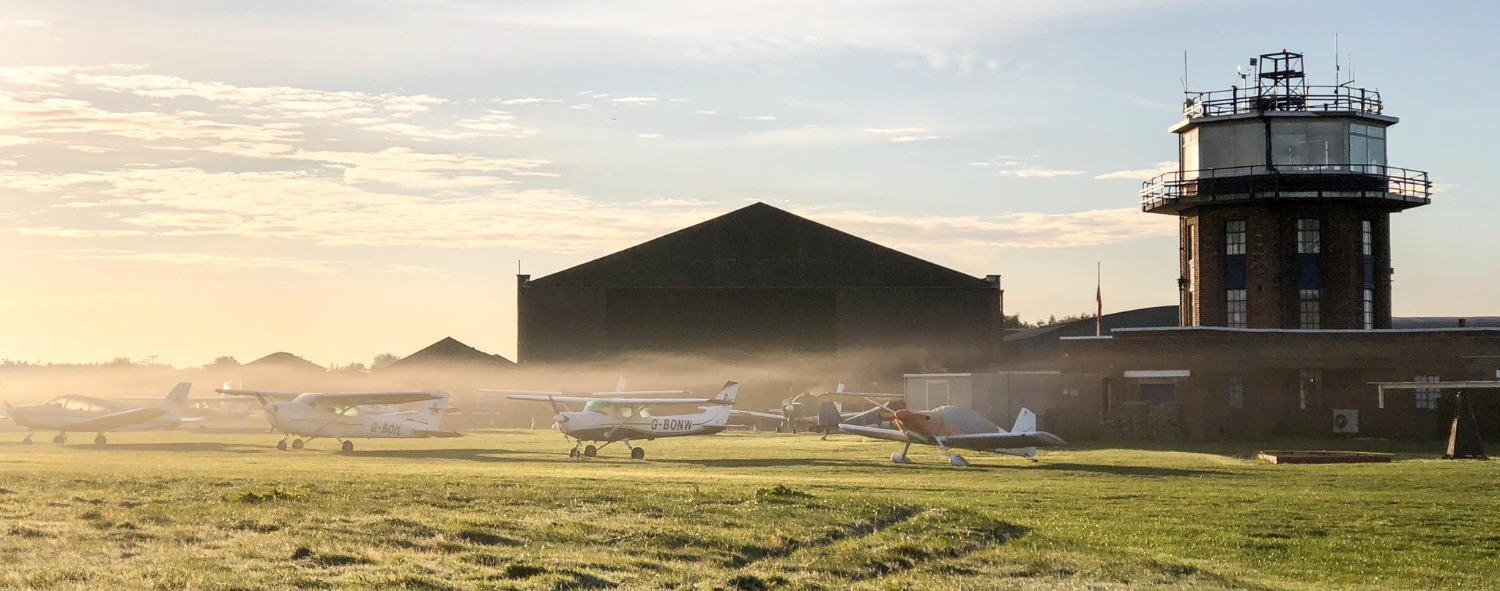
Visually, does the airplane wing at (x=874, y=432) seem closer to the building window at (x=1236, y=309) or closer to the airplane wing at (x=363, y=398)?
the airplane wing at (x=363, y=398)

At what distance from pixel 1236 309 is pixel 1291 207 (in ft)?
15.0

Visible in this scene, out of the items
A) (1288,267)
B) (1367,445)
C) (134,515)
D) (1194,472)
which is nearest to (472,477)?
(134,515)

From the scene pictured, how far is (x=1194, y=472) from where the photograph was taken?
32.8 meters

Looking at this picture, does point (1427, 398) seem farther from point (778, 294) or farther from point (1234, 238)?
point (778, 294)

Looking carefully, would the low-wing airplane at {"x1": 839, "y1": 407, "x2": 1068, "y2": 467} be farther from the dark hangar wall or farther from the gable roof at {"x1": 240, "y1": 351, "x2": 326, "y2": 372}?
the gable roof at {"x1": 240, "y1": 351, "x2": 326, "y2": 372}

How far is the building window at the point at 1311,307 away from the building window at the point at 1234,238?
113 inches

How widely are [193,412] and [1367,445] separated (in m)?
51.8

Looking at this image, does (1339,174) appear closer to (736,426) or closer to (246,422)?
(736,426)

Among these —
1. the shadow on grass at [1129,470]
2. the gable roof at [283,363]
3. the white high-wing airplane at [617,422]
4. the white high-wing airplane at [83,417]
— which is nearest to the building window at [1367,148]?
the shadow on grass at [1129,470]

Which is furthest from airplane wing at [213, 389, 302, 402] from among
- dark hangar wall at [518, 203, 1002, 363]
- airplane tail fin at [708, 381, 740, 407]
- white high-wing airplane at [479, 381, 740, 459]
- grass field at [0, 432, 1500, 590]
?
dark hangar wall at [518, 203, 1002, 363]

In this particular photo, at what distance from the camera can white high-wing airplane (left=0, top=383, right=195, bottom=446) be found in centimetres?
5162

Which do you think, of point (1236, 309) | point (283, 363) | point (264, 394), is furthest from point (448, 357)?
point (1236, 309)

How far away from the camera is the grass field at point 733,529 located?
559 inches

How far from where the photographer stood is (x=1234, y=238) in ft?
192
